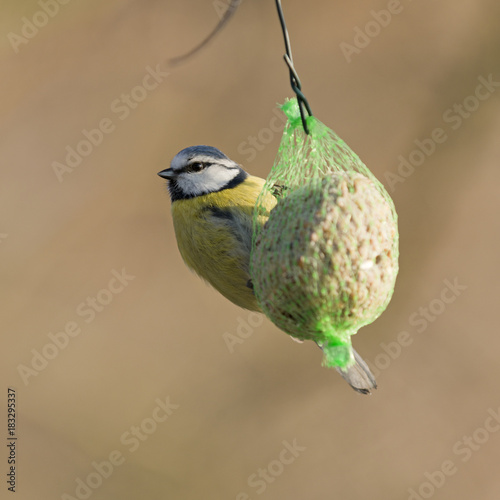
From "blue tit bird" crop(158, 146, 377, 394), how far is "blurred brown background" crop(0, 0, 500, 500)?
2511 millimetres

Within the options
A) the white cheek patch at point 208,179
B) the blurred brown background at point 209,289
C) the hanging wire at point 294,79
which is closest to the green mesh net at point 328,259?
the hanging wire at point 294,79

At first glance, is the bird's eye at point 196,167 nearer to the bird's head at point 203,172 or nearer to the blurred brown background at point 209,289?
the bird's head at point 203,172

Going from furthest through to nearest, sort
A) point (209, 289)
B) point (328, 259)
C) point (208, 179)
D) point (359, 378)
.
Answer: point (209, 289), point (208, 179), point (359, 378), point (328, 259)

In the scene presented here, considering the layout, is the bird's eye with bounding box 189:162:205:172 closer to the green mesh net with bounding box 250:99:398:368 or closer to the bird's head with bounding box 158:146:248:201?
the bird's head with bounding box 158:146:248:201

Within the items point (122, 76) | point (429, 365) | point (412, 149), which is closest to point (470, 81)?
point (412, 149)

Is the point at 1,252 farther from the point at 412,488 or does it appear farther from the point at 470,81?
the point at 470,81

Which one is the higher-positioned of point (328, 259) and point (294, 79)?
point (294, 79)

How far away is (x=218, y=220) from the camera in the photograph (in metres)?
2.86

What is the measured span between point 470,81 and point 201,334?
3.40 m

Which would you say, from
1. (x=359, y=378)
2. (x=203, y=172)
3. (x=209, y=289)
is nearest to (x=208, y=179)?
(x=203, y=172)

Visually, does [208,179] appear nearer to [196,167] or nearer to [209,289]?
[196,167]

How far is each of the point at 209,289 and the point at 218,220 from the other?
104 inches

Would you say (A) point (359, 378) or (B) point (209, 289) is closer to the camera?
(A) point (359, 378)

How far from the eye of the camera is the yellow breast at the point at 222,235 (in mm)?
2807
